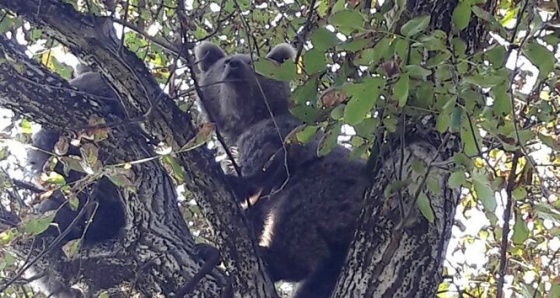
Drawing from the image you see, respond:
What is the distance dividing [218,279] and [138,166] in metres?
0.66

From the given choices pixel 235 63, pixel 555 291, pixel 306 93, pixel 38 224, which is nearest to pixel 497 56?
pixel 306 93

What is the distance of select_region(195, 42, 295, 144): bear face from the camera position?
5207mm

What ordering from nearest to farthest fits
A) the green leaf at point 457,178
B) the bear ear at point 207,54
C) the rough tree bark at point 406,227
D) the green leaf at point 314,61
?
the green leaf at point 457,178, the green leaf at point 314,61, the rough tree bark at point 406,227, the bear ear at point 207,54

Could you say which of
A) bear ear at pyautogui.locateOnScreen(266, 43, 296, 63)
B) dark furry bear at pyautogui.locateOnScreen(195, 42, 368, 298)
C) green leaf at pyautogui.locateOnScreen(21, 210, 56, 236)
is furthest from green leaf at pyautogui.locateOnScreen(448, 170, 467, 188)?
bear ear at pyautogui.locateOnScreen(266, 43, 296, 63)

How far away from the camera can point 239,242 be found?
3156 millimetres

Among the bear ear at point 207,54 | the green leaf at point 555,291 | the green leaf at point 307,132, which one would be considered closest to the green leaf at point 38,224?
the green leaf at point 307,132

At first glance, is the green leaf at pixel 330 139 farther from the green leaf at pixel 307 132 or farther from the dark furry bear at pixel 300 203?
the dark furry bear at pixel 300 203

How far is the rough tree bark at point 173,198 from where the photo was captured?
280cm

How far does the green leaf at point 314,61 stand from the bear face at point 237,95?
2.75 meters

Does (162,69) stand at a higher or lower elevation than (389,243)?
higher

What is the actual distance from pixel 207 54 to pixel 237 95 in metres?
0.37

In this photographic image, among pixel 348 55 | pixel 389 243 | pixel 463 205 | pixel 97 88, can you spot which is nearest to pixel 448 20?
pixel 348 55

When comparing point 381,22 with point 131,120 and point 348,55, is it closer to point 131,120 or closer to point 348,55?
point 348,55

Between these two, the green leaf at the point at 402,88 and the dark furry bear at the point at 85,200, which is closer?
the green leaf at the point at 402,88
